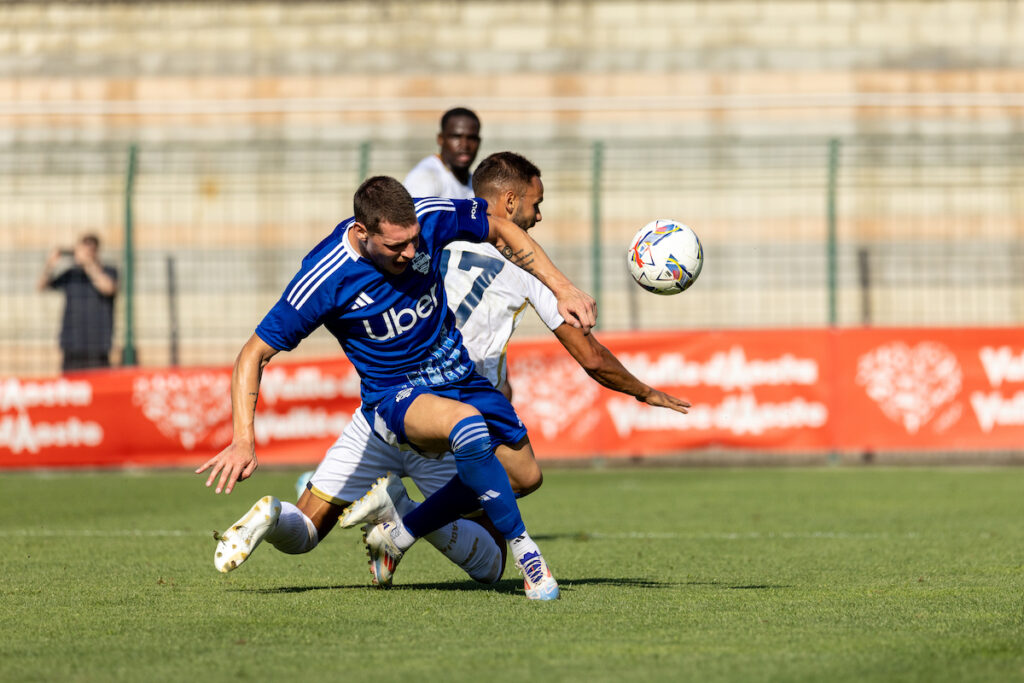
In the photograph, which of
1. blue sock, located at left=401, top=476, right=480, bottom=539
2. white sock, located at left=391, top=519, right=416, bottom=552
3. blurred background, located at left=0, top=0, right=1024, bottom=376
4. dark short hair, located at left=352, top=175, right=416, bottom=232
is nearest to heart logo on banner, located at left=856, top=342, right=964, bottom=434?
blurred background, located at left=0, top=0, right=1024, bottom=376

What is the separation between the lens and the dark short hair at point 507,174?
673 cm

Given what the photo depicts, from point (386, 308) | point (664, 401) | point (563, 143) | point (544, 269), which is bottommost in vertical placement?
point (664, 401)

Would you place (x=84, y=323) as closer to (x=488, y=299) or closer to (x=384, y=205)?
(x=488, y=299)

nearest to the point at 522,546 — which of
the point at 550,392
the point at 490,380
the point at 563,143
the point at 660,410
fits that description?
the point at 490,380

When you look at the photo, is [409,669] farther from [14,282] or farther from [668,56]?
[668,56]

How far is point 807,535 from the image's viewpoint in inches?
335

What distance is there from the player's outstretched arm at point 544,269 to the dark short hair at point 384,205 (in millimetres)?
545

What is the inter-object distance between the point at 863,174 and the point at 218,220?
7.62 m

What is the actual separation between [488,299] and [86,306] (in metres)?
8.79

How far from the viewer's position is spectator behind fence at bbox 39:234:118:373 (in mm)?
14219

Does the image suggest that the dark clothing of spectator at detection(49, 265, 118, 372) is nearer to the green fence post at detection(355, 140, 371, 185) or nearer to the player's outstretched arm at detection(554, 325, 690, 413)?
the green fence post at detection(355, 140, 371, 185)

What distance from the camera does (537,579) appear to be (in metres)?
5.68

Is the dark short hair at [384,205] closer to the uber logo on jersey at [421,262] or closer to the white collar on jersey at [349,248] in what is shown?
the white collar on jersey at [349,248]

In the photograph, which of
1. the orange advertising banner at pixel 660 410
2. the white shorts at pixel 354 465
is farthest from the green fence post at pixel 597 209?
the white shorts at pixel 354 465
